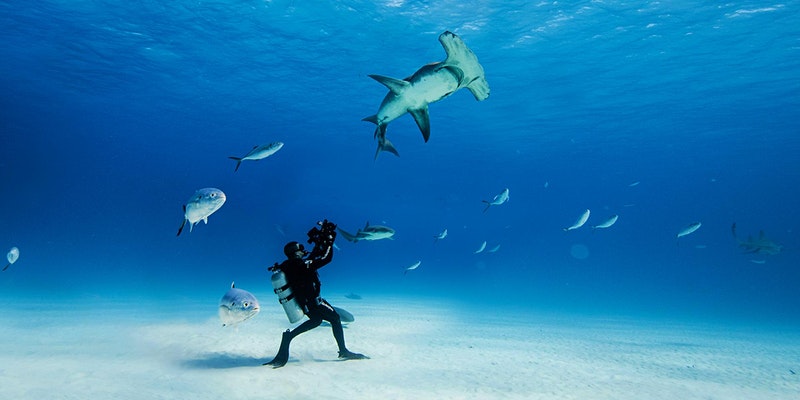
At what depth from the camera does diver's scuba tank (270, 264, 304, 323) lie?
5.31 m

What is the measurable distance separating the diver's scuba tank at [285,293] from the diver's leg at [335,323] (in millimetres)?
387

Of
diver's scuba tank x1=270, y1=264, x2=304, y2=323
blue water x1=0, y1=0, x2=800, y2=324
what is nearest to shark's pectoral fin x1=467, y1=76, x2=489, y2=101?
diver's scuba tank x1=270, y1=264, x2=304, y2=323

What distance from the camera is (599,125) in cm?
2767

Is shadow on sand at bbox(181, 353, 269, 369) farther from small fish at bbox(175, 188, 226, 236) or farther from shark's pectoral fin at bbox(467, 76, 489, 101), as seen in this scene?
shark's pectoral fin at bbox(467, 76, 489, 101)

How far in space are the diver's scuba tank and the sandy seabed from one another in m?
0.95

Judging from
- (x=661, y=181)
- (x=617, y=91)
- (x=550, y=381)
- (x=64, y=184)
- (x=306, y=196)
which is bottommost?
(x=64, y=184)

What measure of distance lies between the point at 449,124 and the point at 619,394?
24.8 m

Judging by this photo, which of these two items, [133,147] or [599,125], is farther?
[133,147]

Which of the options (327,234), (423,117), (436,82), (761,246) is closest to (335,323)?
(327,234)

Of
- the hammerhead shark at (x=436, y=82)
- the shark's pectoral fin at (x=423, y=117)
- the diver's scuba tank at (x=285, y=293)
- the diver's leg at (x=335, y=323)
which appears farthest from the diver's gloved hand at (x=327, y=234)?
the shark's pectoral fin at (x=423, y=117)

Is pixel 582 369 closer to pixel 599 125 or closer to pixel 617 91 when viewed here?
pixel 617 91

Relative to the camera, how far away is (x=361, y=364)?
6613 mm

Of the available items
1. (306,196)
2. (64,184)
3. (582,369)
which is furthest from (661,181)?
(64,184)

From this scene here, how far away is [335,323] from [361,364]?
0.97 m
